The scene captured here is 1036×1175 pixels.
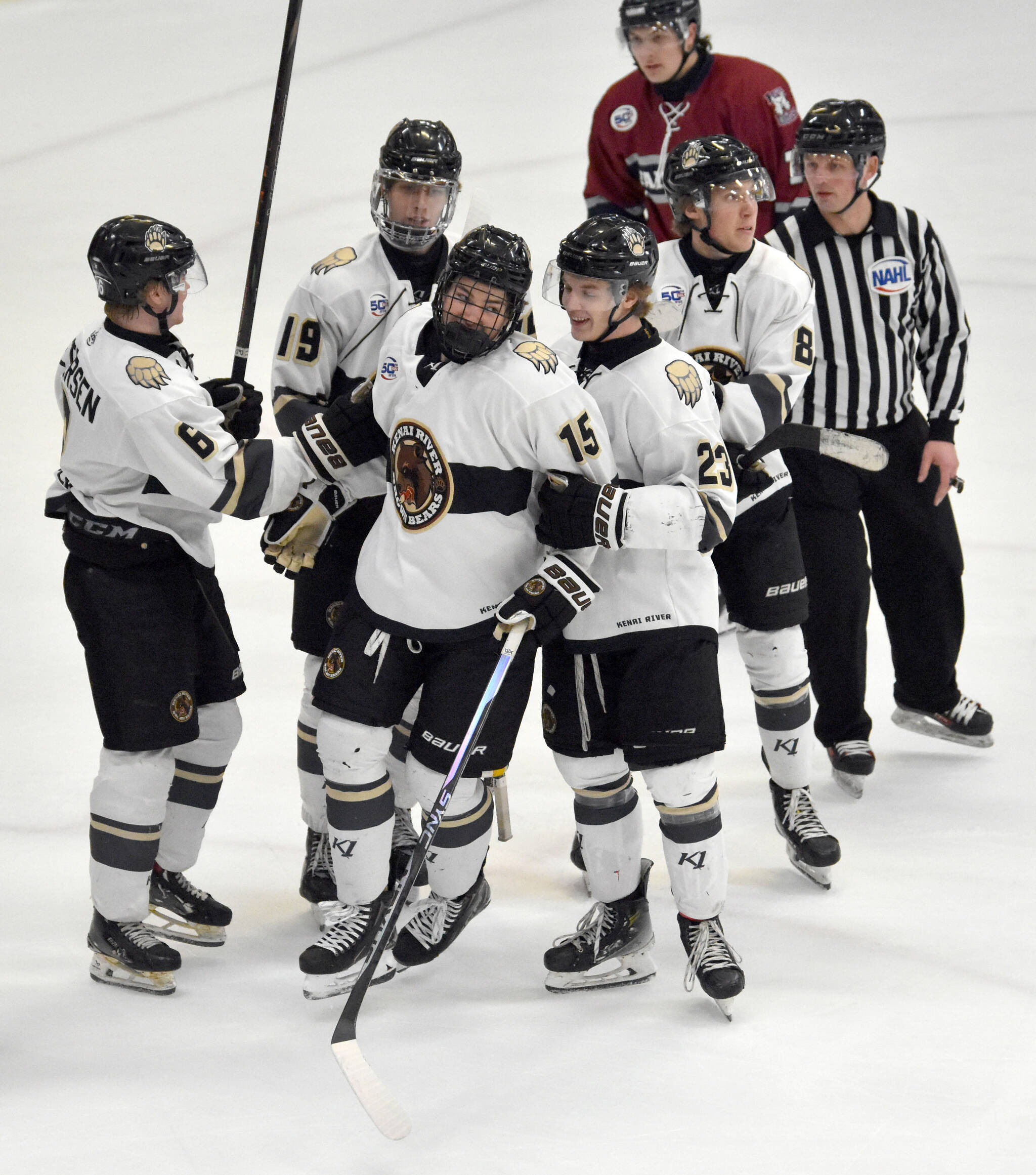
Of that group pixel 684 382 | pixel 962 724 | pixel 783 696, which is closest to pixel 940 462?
pixel 962 724

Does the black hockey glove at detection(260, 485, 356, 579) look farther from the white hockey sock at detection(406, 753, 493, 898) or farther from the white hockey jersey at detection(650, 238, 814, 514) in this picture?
the white hockey jersey at detection(650, 238, 814, 514)


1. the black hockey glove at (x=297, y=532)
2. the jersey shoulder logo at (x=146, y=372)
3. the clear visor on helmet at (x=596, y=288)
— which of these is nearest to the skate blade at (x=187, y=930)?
the black hockey glove at (x=297, y=532)

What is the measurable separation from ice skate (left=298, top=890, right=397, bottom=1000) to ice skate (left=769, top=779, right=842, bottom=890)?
0.88 meters

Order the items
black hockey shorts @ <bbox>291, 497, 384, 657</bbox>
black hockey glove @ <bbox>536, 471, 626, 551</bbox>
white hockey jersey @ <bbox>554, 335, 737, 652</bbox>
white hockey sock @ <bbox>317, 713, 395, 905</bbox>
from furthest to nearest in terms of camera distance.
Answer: black hockey shorts @ <bbox>291, 497, 384, 657</bbox>, white hockey sock @ <bbox>317, 713, 395, 905</bbox>, white hockey jersey @ <bbox>554, 335, 737, 652</bbox>, black hockey glove @ <bbox>536, 471, 626, 551</bbox>

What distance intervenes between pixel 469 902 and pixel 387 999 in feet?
0.80

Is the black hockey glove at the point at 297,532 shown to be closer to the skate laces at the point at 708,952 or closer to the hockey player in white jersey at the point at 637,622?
the hockey player in white jersey at the point at 637,622

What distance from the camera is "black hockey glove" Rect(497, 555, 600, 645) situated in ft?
8.22

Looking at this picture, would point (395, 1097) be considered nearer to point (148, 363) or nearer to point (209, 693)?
point (209, 693)

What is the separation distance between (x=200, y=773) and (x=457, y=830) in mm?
524

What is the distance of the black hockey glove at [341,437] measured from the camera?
9.07 feet

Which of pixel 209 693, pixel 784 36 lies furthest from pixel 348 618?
pixel 784 36

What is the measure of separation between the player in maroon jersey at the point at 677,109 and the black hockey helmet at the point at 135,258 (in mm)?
1852

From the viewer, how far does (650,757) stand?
2635mm

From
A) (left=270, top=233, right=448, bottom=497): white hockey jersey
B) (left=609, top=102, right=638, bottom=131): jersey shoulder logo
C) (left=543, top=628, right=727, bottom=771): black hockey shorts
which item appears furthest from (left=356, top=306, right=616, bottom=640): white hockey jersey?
(left=609, top=102, right=638, bottom=131): jersey shoulder logo
